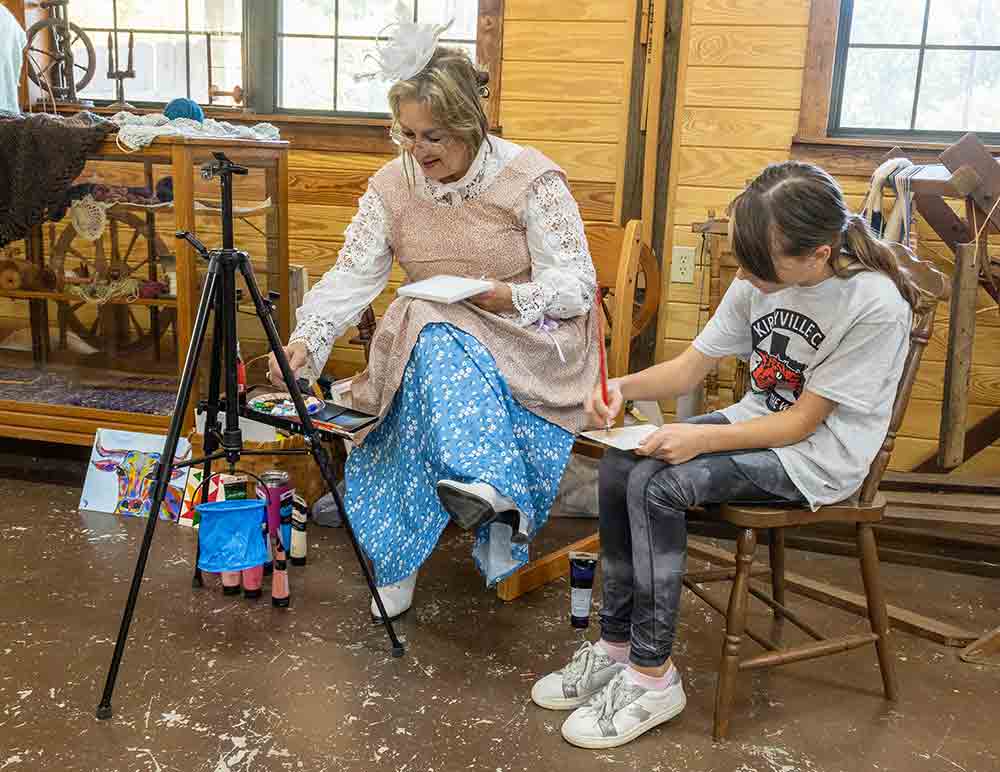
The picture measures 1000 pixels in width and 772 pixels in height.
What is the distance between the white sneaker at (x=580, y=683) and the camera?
180 cm

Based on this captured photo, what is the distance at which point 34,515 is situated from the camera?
266 cm

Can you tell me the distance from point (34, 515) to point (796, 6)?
8.58 feet

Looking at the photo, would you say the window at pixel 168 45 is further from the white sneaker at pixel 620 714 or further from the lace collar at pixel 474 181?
the white sneaker at pixel 620 714

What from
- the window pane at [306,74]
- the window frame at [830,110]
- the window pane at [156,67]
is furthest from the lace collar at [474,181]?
the window pane at [156,67]

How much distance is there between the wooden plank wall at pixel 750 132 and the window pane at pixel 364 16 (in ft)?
3.47

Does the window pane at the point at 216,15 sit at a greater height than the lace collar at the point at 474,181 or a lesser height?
greater

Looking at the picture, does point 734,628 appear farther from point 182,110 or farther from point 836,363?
point 182,110

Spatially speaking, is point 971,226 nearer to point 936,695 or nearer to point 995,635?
point 995,635

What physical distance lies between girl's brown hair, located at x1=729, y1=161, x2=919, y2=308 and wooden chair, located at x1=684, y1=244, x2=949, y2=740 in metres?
0.14

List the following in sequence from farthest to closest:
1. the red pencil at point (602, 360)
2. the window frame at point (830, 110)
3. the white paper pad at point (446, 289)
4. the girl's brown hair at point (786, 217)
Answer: the window frame at point (830, 110)
the white paper pad at point (446, 289)
the red pencil at point (602, 360)
the girl's brown hair at point (786, 217)

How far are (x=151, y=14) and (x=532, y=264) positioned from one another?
7.11ft

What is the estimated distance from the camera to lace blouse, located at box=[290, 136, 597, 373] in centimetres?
212

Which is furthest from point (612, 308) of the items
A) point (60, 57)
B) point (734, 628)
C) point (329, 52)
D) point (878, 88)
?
point (60, 57)

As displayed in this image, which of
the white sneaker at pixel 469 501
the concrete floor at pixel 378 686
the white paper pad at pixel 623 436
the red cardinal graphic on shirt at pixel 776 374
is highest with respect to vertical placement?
the red cardinal graphic on shirt at pixel 776 374
